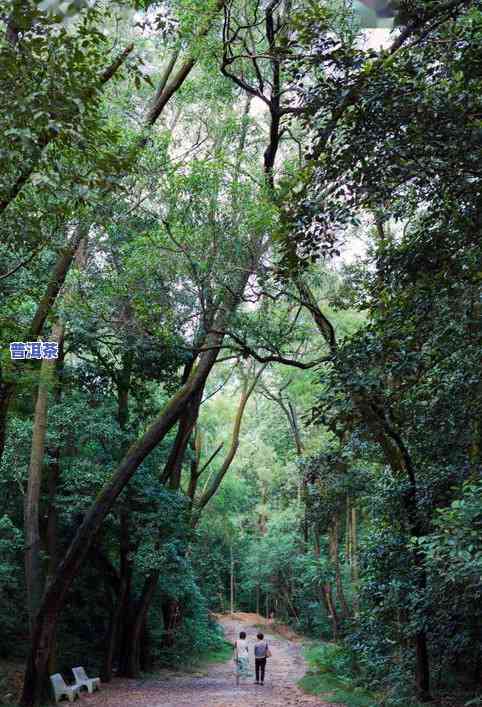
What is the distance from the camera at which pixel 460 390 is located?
7.48 m

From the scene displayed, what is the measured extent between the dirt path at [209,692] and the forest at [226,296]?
38 cm

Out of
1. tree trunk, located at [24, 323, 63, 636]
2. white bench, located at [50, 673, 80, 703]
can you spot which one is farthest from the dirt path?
tree trunk, located at [24, 323, 63, 636]

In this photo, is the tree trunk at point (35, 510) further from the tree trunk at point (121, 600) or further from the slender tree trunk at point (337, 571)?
the slender tree trunk at point (337, 571)

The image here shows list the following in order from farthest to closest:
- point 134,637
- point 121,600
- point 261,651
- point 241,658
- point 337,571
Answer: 1. point 337,571
2. point 134,637
3. point 121,600
4. point 241,658
5. point 261,651

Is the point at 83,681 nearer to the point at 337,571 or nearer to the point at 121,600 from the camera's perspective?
the point at 121,600

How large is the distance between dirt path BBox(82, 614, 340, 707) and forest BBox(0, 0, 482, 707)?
0.38m

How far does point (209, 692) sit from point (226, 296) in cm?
771

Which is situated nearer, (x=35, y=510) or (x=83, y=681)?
(x=35, y=510)

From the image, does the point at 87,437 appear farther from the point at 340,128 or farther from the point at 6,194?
the point at 340,128

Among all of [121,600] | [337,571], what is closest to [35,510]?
[121,600]

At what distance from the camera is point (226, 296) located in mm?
9570

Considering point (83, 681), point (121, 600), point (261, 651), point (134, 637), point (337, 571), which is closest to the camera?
point (83, 681)

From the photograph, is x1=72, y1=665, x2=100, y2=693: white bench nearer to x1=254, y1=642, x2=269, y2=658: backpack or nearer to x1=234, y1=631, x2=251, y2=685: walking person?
x1=234, y1=631, x2=251, y2=685: walking person

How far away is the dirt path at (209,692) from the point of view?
11017 millimetres
